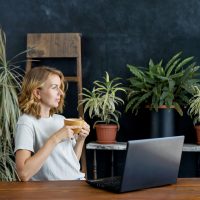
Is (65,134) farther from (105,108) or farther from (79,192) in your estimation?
(105,108)

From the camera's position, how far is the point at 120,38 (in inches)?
173

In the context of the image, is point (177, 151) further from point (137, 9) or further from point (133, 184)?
point (137, 9)

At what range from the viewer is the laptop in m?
1.86

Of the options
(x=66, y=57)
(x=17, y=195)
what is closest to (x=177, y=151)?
(x=17, y=195)

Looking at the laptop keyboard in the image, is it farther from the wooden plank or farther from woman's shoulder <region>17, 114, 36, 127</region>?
the wooden plank

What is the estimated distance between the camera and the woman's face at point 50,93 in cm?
258

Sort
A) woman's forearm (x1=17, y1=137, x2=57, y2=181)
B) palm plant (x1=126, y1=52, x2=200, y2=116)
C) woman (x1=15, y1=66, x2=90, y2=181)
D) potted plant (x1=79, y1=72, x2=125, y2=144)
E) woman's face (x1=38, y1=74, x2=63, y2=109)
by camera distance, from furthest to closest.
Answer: potted plant (x1=79, y1=72, x2=125, y2=144), palm plant (x1=126, y1=52, x2=200, y2=116), woman's face (x1=38, y1=74, x2=63, y2=109), woman (x1=15, y1=66, x2=90, y2=181), woman's forearm (x1=17, y1=137, x2=57, y2=181)

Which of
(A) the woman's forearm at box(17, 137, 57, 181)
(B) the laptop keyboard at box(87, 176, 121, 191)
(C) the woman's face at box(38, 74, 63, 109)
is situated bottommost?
(B) the laptop keyboard at box(87, 176, 121, 191)

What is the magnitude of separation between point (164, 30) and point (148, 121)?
0.95 m

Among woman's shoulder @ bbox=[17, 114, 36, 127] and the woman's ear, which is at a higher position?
the woman's ear

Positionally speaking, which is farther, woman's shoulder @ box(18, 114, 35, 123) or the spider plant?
the spider plant

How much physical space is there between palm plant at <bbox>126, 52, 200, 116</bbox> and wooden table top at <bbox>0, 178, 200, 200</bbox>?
1843 millimetres

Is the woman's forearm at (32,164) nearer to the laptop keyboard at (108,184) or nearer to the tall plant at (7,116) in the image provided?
the laptop keyboard at (108,184)

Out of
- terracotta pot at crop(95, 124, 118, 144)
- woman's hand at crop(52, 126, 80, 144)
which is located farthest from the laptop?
terracotta pot at crop(95, 124, 118, 144)
